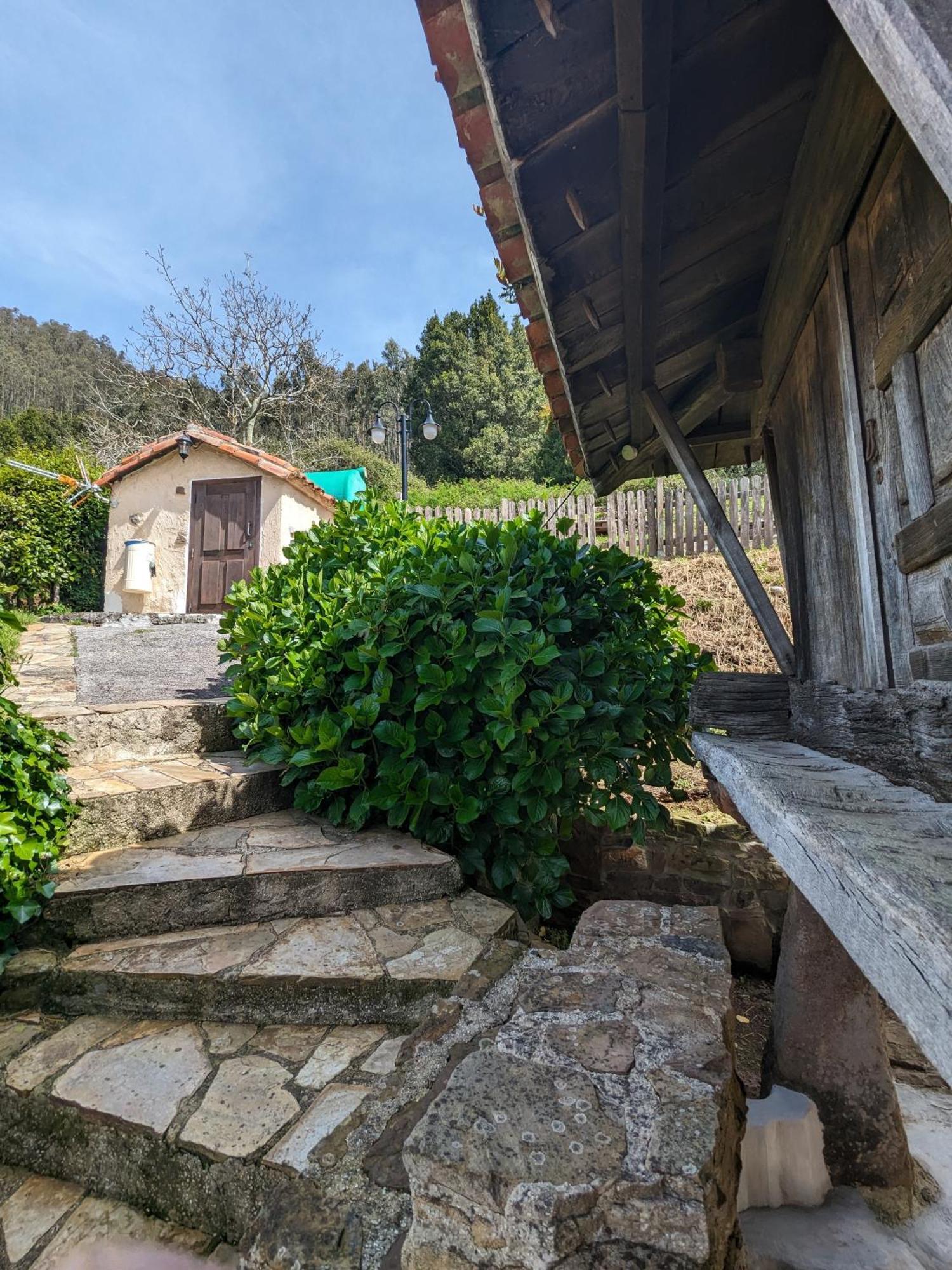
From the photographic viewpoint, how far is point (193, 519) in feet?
35.7

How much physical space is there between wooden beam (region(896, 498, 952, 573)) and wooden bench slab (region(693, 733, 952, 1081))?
0.54 metres

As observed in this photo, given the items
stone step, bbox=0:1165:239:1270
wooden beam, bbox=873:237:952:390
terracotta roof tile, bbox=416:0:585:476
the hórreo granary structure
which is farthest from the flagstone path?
terracotta roof tile, bbox=416:0:585:476

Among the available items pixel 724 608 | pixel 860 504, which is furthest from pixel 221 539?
pixel 860 504

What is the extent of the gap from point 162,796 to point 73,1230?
5.22 feet

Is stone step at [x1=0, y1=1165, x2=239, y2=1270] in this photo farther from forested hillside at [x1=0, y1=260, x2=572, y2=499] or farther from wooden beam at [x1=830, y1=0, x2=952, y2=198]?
forested hillside at [x1=0, y1=260, x2=572, y2=499]

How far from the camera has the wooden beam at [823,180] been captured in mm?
1656

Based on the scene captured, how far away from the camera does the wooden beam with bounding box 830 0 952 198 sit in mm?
725

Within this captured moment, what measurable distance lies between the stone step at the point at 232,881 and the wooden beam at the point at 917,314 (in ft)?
7.47

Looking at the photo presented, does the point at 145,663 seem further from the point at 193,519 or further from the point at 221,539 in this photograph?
the point at 193,519

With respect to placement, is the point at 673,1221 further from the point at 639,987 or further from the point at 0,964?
the point at 0,964

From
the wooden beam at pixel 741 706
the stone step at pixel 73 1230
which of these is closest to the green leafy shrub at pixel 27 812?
the stone step at pixel 73 1230

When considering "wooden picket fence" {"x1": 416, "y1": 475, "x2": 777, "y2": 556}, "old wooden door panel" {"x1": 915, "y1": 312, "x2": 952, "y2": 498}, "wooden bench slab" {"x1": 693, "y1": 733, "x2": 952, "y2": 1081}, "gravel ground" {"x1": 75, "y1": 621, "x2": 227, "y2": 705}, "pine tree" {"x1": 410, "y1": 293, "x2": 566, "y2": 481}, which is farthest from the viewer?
"pine tree" {"x1": 410, "y1": 293, "x2": 566, "y2": 481}

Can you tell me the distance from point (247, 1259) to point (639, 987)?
0.98 meters

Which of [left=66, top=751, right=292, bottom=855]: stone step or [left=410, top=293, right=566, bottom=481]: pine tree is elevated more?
[left=410, top=293, right=566, bottom=481]: pine tree
